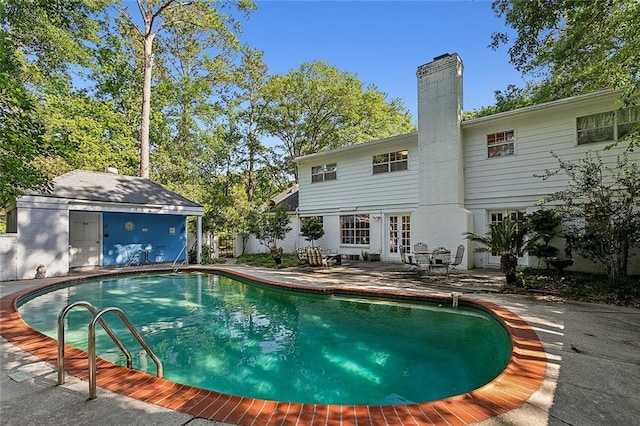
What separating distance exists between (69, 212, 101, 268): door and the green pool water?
5138 millimetres

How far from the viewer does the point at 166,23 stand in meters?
18.5

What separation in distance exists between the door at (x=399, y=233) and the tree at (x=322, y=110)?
431 inches

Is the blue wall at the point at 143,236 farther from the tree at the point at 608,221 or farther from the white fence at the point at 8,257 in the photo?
the tree at the point at 608,221

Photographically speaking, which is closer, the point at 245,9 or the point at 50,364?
the point at 50,364

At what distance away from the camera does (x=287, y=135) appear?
82.0 feet

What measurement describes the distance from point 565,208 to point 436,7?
8240 millimetres

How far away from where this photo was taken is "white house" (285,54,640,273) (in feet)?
31.6

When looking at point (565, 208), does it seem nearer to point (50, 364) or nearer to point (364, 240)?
point (364, 240)

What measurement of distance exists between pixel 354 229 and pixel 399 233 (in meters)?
2.27

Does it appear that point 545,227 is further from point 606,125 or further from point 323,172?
point 323,172

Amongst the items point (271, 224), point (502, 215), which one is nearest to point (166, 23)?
point (271, 224)

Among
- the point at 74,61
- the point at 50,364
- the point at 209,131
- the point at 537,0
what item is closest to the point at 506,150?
the point at 537,0

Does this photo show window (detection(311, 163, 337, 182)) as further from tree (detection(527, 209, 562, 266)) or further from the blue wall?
tree (detection(527, 209, 562, 266))

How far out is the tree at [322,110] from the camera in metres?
22.4
